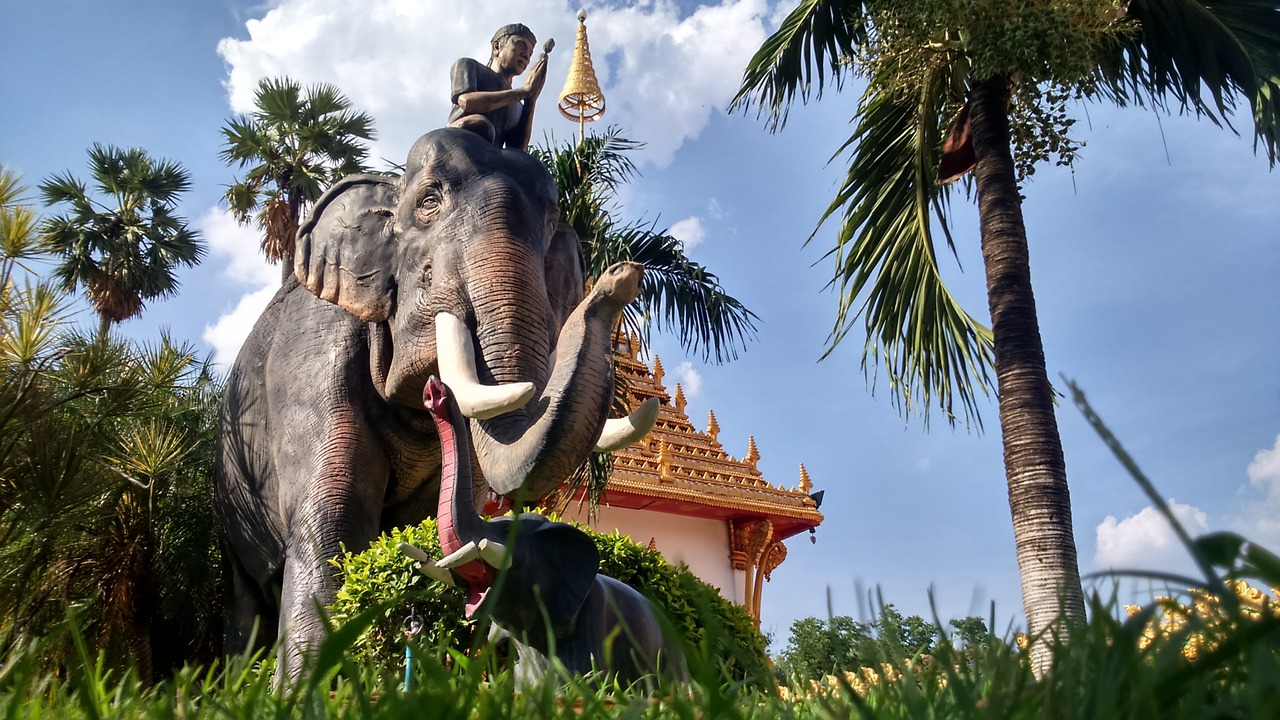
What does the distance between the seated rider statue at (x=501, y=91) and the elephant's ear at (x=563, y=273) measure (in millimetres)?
649

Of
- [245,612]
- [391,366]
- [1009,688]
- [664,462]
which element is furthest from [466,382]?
[664,462]

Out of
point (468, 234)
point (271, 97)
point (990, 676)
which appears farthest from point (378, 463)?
point (271, 97)

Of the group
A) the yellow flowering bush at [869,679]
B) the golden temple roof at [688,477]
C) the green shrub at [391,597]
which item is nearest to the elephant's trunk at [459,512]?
the green shrub at [391,597]

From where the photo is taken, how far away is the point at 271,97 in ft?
47.4

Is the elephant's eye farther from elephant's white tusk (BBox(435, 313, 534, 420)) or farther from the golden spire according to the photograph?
the golden spire

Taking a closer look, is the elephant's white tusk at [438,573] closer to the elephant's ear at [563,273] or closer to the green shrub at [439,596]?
the green shrub at [439,596]

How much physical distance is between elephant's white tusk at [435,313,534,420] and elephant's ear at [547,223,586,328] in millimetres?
658

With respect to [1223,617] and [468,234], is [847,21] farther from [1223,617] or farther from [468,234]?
[1223,617]

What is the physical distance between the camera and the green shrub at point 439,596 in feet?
12.0

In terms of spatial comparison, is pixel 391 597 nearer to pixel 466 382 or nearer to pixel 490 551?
pixel 490 551

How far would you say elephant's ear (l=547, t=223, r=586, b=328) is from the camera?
5117 millimetres

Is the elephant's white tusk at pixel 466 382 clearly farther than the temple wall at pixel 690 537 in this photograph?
No

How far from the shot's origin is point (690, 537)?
16.1 m

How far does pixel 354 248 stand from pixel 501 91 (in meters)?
1.09
